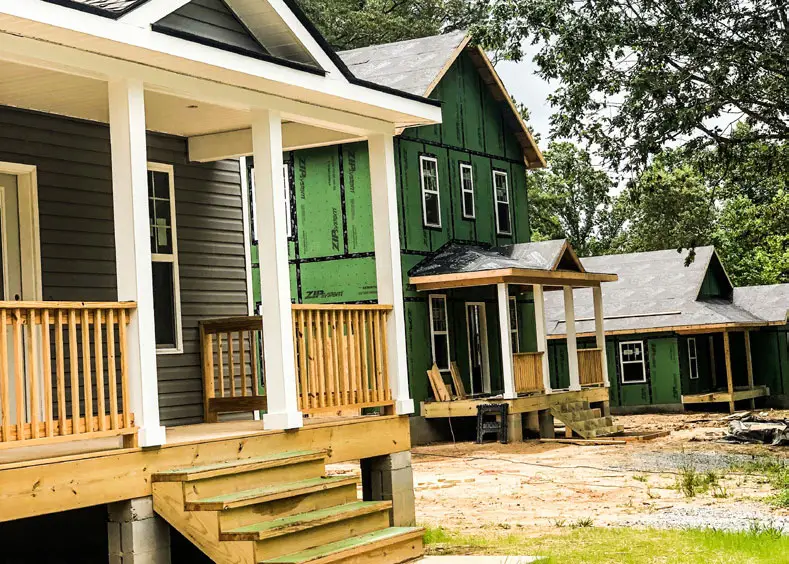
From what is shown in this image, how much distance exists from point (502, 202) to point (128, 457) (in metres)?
20.6

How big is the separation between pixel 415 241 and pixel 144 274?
16387 millimetres

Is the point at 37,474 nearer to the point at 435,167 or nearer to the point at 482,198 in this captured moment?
the point at 435,167

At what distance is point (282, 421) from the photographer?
966 cm

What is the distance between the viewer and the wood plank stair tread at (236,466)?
8273mm

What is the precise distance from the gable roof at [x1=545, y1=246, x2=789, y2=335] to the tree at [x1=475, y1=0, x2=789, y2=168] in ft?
35.9

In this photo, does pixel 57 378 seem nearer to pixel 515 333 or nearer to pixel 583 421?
pixel 583 421

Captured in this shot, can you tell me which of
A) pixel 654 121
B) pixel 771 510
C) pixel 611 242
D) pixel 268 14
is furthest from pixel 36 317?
pixel 611 242

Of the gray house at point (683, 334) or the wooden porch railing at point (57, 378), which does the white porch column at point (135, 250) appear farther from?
the gray house at point (683, 334)

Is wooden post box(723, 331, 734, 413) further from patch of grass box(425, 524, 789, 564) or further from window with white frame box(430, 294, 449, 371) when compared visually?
patch of grass box(425, 524, 789, 564)

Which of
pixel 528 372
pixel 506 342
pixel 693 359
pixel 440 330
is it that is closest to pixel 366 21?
pixel 693 359

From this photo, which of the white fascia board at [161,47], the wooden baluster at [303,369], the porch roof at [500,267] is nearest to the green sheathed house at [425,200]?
the porch roof at [500,267]

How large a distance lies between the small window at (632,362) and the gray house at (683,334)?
0.03m

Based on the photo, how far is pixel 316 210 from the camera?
2484 cm

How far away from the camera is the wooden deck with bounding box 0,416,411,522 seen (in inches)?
292
